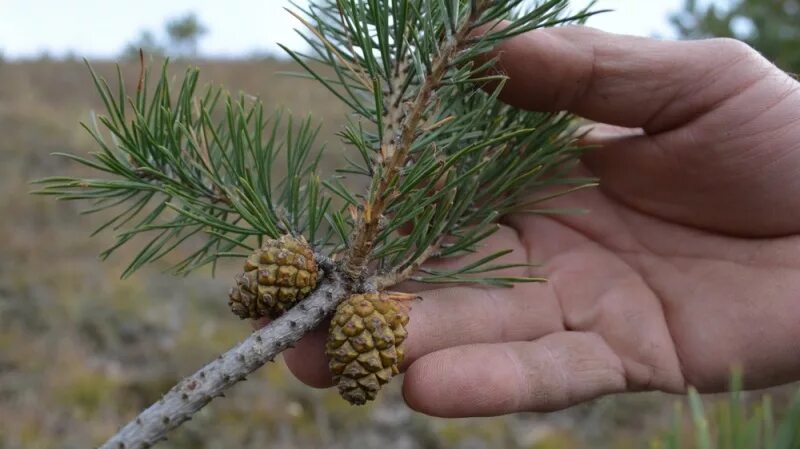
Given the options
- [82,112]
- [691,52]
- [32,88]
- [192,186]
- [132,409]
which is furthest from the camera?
[32,88]

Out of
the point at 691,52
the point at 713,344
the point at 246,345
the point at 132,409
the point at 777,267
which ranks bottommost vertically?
the point at 132,409

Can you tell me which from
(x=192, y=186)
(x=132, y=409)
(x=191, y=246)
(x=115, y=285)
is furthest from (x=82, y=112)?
(x=192, y=186)

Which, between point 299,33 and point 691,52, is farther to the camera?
point 691,52

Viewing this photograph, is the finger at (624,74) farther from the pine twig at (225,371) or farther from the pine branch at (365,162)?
the pine twig at (225,371)

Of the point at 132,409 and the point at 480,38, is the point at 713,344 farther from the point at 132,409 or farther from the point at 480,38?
the point at 132,409

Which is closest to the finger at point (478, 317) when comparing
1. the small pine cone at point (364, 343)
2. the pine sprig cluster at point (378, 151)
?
the pine sprig cluster at point (378, 151)

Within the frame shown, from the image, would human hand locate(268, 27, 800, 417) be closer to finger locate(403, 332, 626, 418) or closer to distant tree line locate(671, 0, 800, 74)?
finger locate(403, 332, 626, 418)
